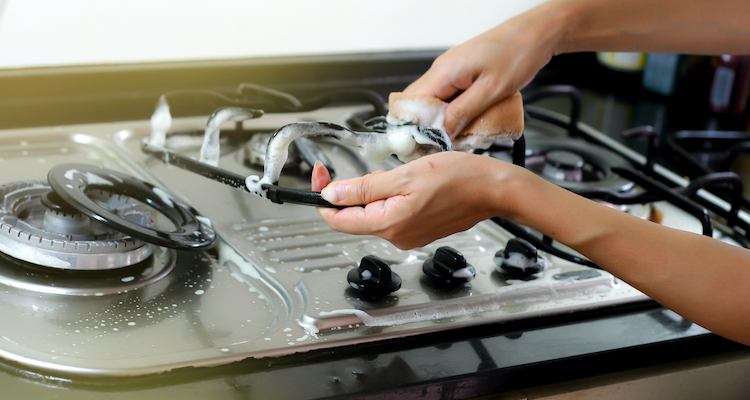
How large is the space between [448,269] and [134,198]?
341mm

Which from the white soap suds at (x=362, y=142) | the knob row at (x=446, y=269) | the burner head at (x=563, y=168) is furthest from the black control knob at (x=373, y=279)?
the burner head at (x=563, y=168)

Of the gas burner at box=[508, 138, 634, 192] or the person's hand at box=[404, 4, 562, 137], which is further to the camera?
Result: the gas burner at box=[508, 138, 634, 192]

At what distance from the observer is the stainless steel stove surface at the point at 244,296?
51 cm

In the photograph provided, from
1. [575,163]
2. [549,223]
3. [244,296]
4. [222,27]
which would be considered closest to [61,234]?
[244,296]

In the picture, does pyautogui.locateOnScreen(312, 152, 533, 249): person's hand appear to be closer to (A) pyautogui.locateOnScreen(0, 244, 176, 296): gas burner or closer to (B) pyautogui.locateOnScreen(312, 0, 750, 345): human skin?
(B) pyautogui.locateOnScreen(312, 0, 750, 345): human skin

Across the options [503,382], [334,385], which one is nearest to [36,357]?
[334,385]

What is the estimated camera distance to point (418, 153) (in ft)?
2.12

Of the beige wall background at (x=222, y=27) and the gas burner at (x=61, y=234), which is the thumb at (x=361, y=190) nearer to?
the gas burner at (x=61, y=234)

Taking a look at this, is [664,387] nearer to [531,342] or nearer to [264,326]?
[531,342]

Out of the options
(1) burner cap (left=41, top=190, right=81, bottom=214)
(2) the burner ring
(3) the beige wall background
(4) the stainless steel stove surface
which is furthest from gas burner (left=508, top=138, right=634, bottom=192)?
(1) burner cap (left=41, top=190, right=81, bottom=214)

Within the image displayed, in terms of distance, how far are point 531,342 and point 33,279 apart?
1.48ft

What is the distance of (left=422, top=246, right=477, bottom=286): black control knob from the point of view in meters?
0.61

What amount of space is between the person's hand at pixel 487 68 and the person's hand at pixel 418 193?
15cm

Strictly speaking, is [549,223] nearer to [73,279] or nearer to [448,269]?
[448,269]
